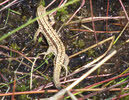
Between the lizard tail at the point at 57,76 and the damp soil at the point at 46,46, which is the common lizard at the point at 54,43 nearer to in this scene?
the lizard tail at the point at 57,76

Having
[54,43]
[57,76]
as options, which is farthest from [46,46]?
[57,76]

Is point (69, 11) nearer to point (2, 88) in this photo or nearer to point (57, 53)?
point (57, 53)

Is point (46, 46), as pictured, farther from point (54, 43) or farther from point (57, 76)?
point (57, 76)

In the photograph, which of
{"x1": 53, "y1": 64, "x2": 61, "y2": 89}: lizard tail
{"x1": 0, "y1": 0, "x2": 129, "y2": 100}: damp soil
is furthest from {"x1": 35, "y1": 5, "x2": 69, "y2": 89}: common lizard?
{"x1": 0, "y1": 0, "x2": 129, "y2": 100}: damp soil

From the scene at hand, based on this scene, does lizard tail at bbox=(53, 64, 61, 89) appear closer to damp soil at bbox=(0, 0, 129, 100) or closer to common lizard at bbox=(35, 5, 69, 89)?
common lizard at bbox=(35, 5, 69, 89)

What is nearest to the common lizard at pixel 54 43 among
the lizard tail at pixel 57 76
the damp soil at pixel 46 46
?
the lizard tail at pixel 57 76

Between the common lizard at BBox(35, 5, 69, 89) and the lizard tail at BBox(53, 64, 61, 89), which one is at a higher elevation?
the common lizard at BBox(35, 5, 69, 89)
